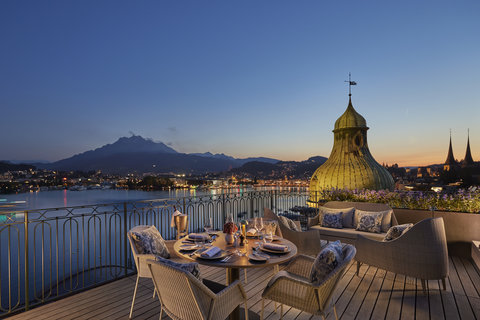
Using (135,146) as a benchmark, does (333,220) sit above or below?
below

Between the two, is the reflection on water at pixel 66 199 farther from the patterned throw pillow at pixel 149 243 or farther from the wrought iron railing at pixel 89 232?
the patterned throw pillow at pixel 149 243

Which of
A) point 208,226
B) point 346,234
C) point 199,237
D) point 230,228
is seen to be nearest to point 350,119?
point 346,234

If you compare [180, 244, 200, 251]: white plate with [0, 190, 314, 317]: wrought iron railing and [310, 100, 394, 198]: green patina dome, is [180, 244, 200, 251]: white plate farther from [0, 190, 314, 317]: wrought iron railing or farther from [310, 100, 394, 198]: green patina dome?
[310, 100, 394, 198]: green patina dome

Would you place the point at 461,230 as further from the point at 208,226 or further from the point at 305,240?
the point at 208,226

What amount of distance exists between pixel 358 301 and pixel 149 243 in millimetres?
2736

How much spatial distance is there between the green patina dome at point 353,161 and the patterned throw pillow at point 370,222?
34.8 ft

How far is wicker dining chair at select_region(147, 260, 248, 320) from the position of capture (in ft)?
5.37

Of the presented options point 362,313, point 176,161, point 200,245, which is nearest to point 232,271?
point 200,245

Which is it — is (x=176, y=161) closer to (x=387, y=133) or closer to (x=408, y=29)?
(x=387, y=133)

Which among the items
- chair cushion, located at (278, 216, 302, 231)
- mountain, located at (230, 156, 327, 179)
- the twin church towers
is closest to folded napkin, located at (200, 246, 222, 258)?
chair cushion, located at (278, 216, 302, 231)

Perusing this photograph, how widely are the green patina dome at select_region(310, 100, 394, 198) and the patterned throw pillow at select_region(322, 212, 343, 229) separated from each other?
34.2ft

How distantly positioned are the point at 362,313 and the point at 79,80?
1088 inches

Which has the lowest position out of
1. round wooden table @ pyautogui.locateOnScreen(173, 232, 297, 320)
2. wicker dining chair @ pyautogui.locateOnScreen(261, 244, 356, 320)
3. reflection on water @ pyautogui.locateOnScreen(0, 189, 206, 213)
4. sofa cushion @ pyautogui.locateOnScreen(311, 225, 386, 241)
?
reflection on water @ pyautogui.locateOnScreen(0, 189, 206, 213)

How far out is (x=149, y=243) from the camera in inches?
109
